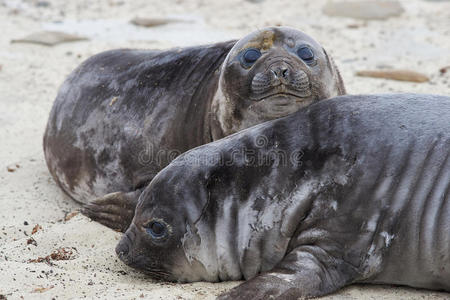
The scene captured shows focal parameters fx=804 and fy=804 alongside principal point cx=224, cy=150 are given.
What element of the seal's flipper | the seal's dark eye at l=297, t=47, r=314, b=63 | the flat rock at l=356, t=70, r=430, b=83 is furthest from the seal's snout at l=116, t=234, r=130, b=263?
the flat rock at l=356, t=70, r=430, b=83

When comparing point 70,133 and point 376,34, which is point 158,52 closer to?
point 70,133

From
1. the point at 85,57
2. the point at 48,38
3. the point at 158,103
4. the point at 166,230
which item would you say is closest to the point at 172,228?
the point at 166,230

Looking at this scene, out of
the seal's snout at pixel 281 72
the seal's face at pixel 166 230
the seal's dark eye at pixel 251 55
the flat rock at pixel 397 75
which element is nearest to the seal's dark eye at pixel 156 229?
the seal's face at pixel 166 230

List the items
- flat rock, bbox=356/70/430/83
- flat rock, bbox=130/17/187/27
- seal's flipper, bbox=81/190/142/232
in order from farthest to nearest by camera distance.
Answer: flat rock, bbox=130/17/187/27, flat rock, bbox=356/70/430/83, seal's flipper, bbox=81/190/142/232

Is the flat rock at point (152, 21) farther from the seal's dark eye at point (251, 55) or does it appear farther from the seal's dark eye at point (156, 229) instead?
the seal's dark eye at point (156, 229)

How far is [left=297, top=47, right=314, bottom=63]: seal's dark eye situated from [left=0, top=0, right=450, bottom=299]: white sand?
4.82 ft

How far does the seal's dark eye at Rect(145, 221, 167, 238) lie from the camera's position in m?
3.92

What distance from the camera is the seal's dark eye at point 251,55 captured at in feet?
15.1

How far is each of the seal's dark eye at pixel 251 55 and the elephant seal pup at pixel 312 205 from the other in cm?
66

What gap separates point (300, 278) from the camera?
3.55m

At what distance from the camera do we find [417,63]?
8.07 meters

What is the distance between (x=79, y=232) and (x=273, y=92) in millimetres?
1382

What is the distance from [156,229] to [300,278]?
793 mm

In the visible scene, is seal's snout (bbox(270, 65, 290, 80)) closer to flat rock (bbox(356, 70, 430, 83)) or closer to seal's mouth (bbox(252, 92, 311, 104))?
seal's mouth (bbox(252, 92, 311, 104))
